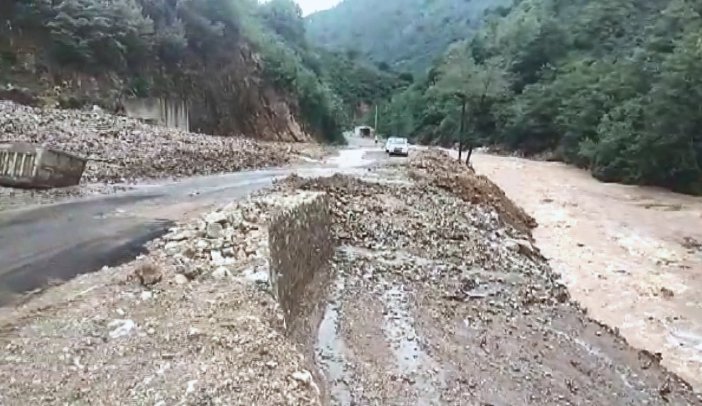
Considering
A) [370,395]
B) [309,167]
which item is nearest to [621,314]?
[370,395]

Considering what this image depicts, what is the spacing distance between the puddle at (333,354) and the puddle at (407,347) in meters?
0.78

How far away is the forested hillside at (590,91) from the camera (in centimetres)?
3372

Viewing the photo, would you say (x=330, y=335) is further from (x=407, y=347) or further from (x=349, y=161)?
(x=349, y=161)

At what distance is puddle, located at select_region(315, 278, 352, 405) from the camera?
7.94m

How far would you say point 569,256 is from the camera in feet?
58.4

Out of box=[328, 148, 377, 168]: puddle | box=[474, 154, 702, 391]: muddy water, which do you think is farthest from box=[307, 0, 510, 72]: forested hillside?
box=[474, 154, 702, 391]: muddy water

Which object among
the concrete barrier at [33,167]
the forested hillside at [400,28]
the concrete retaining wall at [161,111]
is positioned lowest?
the concrete barrier at [33,167]

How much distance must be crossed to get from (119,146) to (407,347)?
16.6 m

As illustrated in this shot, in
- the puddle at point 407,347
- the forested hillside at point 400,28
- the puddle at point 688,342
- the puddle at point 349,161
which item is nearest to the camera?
the puddle at point 407,347

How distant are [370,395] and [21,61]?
29261 millimetres

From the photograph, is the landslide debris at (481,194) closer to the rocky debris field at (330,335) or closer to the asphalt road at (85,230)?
the rocky debris field at (330,335)

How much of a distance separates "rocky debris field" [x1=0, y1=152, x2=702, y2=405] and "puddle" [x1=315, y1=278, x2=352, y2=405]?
28 millimetres

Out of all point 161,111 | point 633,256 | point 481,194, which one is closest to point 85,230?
point 633,256

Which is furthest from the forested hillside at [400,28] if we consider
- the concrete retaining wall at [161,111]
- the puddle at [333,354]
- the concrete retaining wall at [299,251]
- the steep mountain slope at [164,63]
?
the puddle at [333,354]
